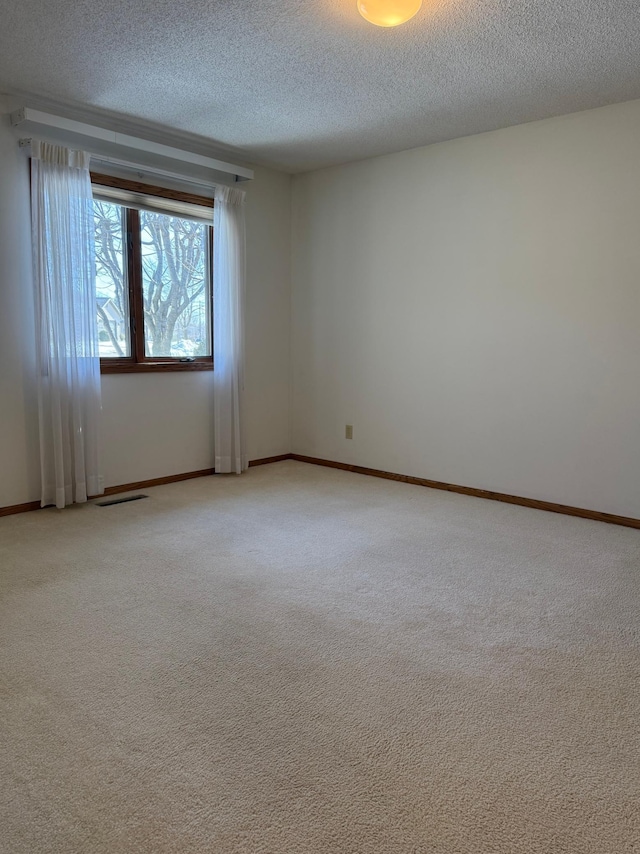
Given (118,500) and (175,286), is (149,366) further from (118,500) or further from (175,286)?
(118,500)

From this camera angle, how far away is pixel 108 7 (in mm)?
2533

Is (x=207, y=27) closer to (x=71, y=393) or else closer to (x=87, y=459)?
(x=71, y=393)

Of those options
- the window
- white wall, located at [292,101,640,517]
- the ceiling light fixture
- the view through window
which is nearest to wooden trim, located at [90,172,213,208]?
the window

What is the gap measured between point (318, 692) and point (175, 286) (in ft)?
11.5

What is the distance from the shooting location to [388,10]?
2.31 metres

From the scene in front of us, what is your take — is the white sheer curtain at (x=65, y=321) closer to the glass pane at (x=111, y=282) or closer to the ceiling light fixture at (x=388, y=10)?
the glass pane at (x=111, y=282)

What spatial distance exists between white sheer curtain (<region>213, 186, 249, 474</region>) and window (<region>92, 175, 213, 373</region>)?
5.0 inches

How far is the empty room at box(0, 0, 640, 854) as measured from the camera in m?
1.59

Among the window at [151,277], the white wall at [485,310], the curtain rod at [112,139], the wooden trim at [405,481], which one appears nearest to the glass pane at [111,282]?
the window at [151,277]

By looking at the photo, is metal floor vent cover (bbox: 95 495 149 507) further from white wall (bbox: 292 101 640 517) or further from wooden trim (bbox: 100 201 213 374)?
white wall (bbox: 292 101 640 517)

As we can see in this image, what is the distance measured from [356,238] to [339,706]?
12.9 feet

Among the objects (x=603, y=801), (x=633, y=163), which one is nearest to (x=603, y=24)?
(x=633, y=163)

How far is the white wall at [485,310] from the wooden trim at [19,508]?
7.96ft

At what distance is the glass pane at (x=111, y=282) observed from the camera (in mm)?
4148
